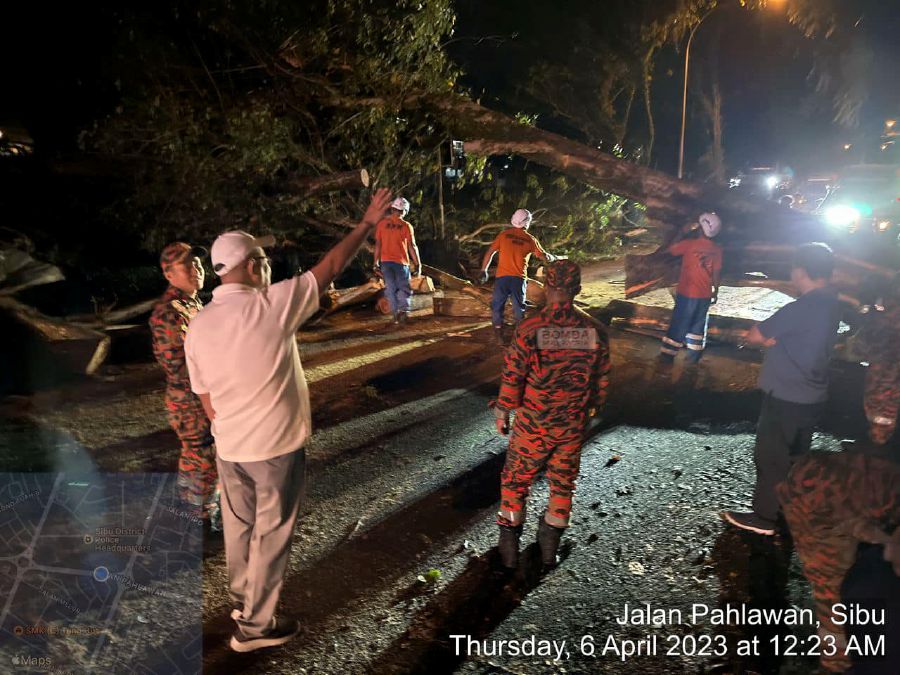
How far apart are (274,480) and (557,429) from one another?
1489 millimetres

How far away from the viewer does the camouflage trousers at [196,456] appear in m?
3.38

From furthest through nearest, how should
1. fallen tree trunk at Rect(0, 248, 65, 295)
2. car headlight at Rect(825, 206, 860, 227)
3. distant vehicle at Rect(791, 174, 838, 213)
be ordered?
distant vehicle at Rect(791, 174, 838, 213) → car headlight at Rect(825, 206, 860, 227) → fallen tree trunk at Rect(0, 248, 65, 295)

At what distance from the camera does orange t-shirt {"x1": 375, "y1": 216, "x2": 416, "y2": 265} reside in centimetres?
835

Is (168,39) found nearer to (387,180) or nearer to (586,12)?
(387,180)

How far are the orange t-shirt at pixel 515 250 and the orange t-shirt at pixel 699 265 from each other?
5.74 ft

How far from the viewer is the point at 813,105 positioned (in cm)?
3297

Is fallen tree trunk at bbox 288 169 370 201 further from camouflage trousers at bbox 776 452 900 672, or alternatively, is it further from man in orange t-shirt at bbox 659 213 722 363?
camouflage trousers at bbox 776 452 900 672

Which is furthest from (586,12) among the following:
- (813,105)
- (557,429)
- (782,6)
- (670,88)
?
(813,105)

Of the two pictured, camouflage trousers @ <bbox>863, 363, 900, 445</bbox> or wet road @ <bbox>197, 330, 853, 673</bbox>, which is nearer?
wet road @ <bbox>197, 330, 853, 673</bbox>

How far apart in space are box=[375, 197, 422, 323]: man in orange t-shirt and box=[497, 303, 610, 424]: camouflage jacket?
5437mm

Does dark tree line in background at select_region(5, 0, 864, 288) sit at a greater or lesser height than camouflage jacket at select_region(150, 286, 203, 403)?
greater

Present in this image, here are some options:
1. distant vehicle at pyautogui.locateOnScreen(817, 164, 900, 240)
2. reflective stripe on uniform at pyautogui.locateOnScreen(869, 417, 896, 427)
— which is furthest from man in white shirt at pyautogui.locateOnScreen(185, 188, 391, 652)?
distant vehicle at pyautogui.locateOnScreen(817, 164, 900, 240)

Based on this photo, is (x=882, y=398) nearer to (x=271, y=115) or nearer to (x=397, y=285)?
(x=397, y=285)

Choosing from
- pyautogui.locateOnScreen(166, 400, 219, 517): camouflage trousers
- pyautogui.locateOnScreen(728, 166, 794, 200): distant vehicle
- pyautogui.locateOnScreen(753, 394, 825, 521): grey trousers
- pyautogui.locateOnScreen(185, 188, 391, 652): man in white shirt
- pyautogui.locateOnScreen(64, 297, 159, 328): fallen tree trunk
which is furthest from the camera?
pyautogui.locateOnScreen(728, 166, 794, 200): distant vehicle
